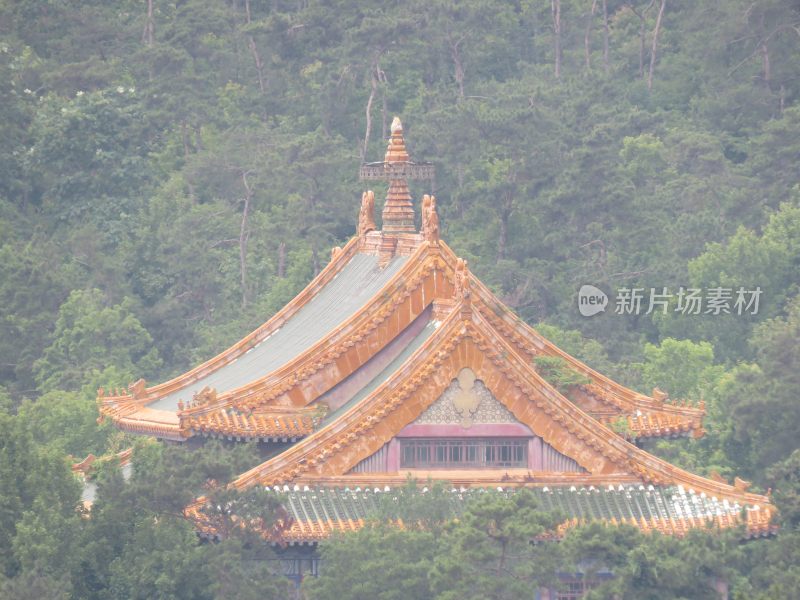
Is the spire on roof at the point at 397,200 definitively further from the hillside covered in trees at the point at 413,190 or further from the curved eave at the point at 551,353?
the hillside covered in trees at the point at 413,190

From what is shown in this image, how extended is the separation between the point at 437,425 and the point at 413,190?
4578cm

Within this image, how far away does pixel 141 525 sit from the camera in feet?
129

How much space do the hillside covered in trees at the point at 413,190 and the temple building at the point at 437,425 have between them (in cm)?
1720

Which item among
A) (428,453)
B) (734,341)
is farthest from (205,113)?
(428,453)

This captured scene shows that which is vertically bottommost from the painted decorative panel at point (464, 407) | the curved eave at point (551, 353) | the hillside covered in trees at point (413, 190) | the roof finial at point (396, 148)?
the painted decorative panel at point (464, 407)

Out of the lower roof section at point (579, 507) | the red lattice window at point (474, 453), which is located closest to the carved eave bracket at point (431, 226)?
the red lattice window at point (474, 453)

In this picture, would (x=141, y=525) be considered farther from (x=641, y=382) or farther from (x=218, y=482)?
(x=641, y=382)

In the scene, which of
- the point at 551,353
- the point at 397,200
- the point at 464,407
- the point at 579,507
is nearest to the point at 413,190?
the point at 397,200

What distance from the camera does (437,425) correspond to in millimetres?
41344

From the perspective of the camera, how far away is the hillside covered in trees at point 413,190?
75.7 meters

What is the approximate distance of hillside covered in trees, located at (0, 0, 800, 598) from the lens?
7569cm

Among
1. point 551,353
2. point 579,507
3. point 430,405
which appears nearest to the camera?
point 579,507

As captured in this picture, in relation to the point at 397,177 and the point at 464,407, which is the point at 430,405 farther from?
the point at 397,177

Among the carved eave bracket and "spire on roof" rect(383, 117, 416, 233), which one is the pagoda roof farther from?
"spire on roof" rect(383, 117, 416, 233)
